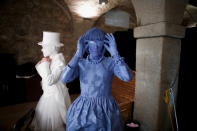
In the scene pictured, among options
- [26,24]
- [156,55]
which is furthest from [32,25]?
[156,55]

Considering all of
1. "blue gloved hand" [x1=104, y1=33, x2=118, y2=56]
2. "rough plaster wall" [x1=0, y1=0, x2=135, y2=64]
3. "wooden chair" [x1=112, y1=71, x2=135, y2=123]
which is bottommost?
"wooden chair" [x1=112, y1=71, x2=135, y2=123]

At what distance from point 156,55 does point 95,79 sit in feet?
4.53

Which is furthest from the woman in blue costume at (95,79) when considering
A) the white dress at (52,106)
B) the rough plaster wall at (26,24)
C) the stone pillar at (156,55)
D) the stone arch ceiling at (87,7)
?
the rough plaster wall at (26,24)

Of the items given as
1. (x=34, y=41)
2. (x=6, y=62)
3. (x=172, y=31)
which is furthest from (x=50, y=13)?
(x=172, y=31)

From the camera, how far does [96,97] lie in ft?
4.20

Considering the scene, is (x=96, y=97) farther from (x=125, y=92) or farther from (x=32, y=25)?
(x=32, y=25)

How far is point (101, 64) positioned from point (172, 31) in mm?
1470

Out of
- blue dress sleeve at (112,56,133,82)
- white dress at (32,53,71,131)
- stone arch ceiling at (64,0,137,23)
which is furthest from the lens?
stone arch ceiling at (64,0,137,23)

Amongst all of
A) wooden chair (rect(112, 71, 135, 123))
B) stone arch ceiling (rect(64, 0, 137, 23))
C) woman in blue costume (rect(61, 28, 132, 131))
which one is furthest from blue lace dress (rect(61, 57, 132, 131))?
stone arch ceiling (rect(64, 0, 137, 23))

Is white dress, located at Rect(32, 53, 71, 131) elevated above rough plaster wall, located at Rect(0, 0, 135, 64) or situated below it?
below

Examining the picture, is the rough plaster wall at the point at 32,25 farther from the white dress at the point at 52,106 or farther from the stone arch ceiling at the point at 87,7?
the white dress at the point at 52,106

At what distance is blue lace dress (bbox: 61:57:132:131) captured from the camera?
1203mm

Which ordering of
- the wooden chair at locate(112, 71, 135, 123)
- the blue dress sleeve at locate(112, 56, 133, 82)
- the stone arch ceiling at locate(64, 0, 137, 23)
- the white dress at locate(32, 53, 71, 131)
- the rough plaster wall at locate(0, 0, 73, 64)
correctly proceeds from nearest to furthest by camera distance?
the blue dress sleeve at locate(112, 56, 133, 82), the white dress at locate(32, 53, 71, 131), the wooden chair at locate(112, 71, 135, 123), the rough plaster wall at locate(0, 0, 73, 64), the stone arch ceiling at locate(64, 0, 137, 23)

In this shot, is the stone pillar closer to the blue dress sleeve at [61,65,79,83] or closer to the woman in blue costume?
the woman in blue costume
